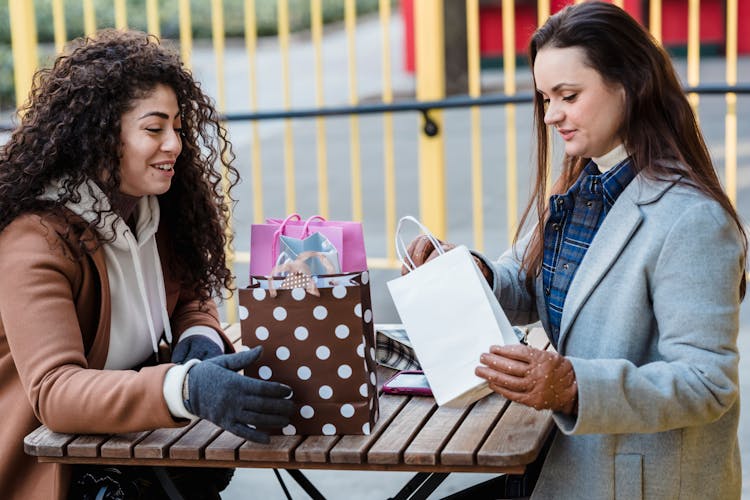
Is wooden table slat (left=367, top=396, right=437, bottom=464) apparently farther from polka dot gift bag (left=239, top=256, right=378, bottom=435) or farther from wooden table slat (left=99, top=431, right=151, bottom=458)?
wooden table slat (left=99, top=431, right=151, bottom=458)

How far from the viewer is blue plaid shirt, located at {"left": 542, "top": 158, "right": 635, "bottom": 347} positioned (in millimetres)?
2232

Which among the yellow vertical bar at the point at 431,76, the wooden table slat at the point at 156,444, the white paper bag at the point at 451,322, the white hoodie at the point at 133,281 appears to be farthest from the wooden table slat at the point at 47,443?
the yellow vertical bar at the point at 431,76

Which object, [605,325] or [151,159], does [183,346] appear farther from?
[605,325]

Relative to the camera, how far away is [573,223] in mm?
2328

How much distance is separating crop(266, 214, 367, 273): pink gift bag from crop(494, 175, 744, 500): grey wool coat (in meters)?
0.50

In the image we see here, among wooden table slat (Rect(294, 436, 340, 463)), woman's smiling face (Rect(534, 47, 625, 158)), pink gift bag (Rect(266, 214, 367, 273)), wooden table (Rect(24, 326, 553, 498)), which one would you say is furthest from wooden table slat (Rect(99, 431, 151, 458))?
woman's smiling face (Rect(534, 47, 625, 158))

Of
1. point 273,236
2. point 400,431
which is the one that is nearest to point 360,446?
point 400,431

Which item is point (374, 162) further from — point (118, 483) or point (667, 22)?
point (118, 483)

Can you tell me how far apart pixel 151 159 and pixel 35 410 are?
59cm

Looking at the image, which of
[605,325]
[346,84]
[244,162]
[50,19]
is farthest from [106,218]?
[50,19]

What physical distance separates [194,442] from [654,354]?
893mm

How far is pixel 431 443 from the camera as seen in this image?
210 centimetres

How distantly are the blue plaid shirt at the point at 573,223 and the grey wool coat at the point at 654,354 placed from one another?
65mm

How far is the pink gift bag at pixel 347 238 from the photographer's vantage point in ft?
8.02
